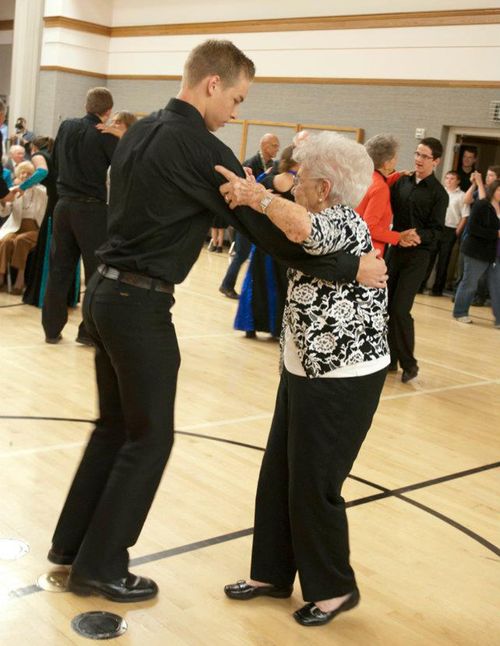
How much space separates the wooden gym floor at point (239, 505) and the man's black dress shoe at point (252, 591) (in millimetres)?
29

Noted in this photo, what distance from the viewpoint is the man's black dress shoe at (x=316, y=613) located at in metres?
2.73

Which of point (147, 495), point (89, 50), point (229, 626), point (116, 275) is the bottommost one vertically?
point (229, 626)

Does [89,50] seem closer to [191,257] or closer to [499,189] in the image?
[499,189]

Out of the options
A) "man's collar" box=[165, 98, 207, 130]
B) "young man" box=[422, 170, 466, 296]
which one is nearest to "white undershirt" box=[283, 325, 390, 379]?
"man's collar" box=[165, 98, 207, 130]

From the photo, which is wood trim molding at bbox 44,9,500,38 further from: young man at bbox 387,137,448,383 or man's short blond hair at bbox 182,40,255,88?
man's short blond hair at bbox 182,40,255,88

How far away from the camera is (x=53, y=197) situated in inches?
304

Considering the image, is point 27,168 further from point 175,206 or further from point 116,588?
point 116,588

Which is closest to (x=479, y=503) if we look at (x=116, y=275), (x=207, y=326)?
(x=116, y=275)

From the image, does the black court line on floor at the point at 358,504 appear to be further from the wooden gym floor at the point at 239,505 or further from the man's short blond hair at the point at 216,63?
the man's short blond hair at the point at 216,63

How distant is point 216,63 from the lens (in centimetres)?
255

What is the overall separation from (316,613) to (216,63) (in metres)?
1.79

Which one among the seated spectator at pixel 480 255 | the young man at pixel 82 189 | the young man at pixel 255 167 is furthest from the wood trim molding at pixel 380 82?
the young man at pixel 82 189

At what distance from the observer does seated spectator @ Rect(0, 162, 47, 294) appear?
7867mm

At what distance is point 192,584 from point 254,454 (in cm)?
147
